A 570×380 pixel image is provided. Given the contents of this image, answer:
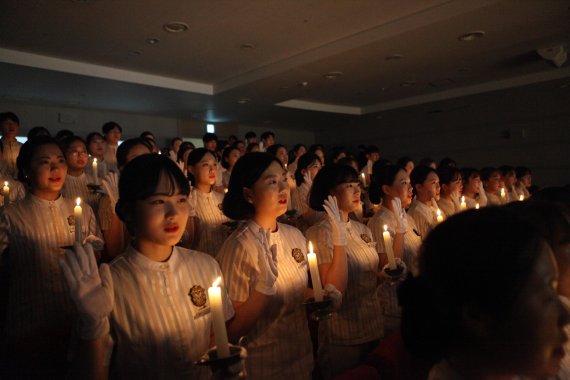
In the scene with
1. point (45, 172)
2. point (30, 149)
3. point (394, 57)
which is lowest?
point (45, 172)

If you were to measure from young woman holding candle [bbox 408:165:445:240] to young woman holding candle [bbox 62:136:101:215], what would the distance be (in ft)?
9.88

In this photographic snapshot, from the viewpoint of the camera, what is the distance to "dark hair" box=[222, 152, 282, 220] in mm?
1808

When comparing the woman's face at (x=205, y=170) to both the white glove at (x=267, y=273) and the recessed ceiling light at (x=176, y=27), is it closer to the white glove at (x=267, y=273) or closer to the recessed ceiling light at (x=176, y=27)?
the white glove at (x=267, y=273)

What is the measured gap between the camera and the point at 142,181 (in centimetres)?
126

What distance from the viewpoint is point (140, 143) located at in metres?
3.11

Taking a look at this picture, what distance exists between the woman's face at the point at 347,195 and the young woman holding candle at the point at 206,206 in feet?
4.07

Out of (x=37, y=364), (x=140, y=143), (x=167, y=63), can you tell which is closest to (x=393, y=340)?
(x=37, y=364)

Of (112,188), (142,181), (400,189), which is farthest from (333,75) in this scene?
(142,181)

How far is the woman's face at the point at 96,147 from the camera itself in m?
4.86

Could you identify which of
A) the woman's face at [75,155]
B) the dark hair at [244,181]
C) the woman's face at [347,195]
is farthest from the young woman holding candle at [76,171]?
the woman's face at [347,195]

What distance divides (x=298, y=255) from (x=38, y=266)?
1492 mm

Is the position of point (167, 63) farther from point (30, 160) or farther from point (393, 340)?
point (393, 340)

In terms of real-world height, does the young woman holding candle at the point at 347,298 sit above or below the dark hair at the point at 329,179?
below

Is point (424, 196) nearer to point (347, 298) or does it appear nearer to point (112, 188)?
point (347, 298)
